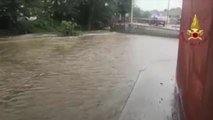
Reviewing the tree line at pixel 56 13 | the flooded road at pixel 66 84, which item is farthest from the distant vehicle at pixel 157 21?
the flooded road at pixel 66 84

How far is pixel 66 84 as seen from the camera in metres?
10.5

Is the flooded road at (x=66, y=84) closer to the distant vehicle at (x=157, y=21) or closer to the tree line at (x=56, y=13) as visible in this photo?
the tree line at (x=56, y=13)

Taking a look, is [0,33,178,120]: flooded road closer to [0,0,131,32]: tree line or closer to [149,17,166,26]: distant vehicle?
[0,0,131,32]: tree line

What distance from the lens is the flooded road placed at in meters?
7.70

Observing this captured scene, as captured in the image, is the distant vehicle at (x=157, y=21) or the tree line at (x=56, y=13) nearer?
the tree line at (x=56, y=13)

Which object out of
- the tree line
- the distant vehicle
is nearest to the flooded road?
the tree line

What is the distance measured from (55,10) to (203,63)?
105 ft

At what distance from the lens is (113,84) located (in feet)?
34.7

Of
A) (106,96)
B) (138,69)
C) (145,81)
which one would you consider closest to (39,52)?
(138,69)

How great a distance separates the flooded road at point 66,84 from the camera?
303 inches

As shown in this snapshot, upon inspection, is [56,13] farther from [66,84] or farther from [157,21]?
[66,84]

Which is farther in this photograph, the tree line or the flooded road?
the tree line

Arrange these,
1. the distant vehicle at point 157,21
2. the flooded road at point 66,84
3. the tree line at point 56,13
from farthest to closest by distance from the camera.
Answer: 1. the distant vehicle at point 157,21
2. the tree line at point 56,13
3. the flooded road at point 66,84

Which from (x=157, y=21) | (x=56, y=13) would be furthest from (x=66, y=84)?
(x=157, y=21)
